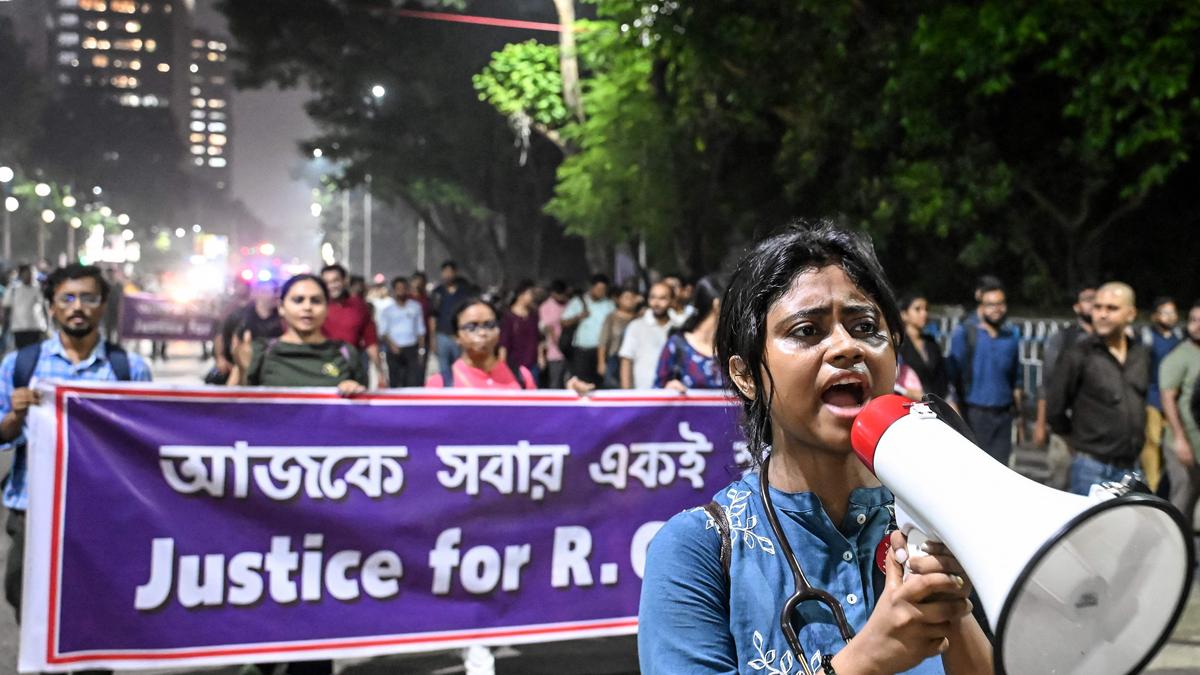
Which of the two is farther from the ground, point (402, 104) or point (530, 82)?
point (402, 104)

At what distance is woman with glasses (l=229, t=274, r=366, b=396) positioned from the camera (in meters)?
5.20

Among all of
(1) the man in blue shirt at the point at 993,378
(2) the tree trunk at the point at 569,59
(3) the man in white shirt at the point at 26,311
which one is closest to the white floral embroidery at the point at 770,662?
(1) the man in blue shirt at the point at 993,378

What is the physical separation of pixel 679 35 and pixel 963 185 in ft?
17.4

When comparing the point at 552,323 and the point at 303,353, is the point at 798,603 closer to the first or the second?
the point at 303,353

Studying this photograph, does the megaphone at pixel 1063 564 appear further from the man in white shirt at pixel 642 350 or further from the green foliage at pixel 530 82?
the green foliage at pixel 530 82

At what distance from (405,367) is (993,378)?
721 cm

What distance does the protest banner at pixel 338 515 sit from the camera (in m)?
4.32

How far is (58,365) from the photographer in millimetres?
4684

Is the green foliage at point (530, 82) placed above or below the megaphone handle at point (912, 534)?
above

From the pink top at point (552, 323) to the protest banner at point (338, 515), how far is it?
8.84 meters

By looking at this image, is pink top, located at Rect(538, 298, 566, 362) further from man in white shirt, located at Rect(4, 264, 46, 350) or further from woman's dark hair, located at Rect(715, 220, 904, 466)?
woman's dark hair, located at Rect(715, 220, 904, 466)

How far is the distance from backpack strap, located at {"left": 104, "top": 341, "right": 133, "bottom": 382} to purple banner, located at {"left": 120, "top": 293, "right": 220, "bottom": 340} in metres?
14.9

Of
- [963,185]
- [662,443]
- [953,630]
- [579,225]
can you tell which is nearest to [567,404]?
[662,443]

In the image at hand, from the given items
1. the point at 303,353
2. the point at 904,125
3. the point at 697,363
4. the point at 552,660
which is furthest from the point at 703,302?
the point at 904,125
